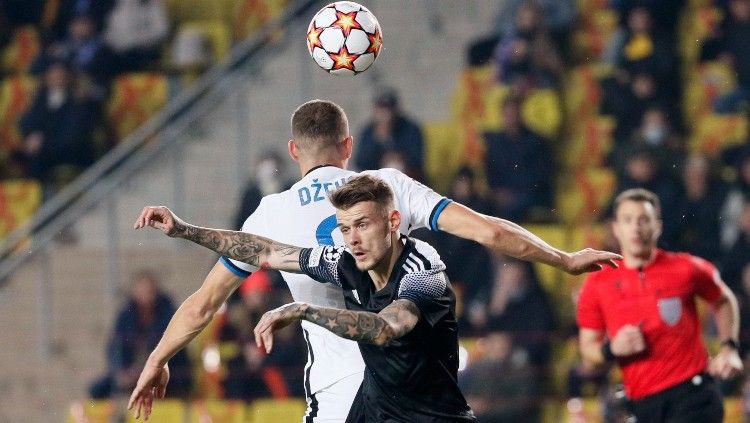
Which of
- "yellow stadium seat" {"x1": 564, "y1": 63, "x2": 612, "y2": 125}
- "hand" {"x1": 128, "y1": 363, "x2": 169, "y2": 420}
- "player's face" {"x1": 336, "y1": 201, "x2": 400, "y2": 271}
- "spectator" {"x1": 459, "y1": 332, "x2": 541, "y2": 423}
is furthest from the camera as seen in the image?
"yellow stadium seat" {"x1": 564, "y1": 63, "x2": 612, "y2": 125}

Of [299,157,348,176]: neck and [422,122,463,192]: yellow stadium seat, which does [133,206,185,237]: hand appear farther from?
[422,122,463,192]: yellow stadium seat

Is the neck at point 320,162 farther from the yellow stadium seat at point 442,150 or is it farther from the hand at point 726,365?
the yellow stadium seat at point 442,150

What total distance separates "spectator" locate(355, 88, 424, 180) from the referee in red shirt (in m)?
3.78

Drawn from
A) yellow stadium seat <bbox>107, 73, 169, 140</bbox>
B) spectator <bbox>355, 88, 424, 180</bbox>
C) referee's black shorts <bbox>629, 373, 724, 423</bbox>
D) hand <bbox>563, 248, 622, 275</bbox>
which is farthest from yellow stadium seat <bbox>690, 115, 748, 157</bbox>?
hand <bbox>563, 248, 622, 275</bbox>

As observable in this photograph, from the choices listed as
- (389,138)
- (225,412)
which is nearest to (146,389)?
(225,412)

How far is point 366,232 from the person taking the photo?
4426mm

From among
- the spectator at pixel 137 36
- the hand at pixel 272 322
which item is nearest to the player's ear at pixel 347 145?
the hand at pixel 272 322

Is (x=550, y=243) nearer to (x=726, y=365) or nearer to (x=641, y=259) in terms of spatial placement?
(x=641, y=259)

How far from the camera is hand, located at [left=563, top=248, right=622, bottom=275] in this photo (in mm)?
5020

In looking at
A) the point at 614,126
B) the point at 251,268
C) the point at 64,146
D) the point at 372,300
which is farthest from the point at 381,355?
the point at 64,146

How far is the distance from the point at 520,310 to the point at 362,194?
5.58 metres

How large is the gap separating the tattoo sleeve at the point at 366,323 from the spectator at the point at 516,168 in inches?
255

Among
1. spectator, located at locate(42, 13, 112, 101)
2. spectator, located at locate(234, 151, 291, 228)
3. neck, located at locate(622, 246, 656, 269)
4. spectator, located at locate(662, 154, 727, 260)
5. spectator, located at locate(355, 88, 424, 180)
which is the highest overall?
spectator, located at locate(42, 13, 112, 101)

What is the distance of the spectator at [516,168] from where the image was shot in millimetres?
10695
